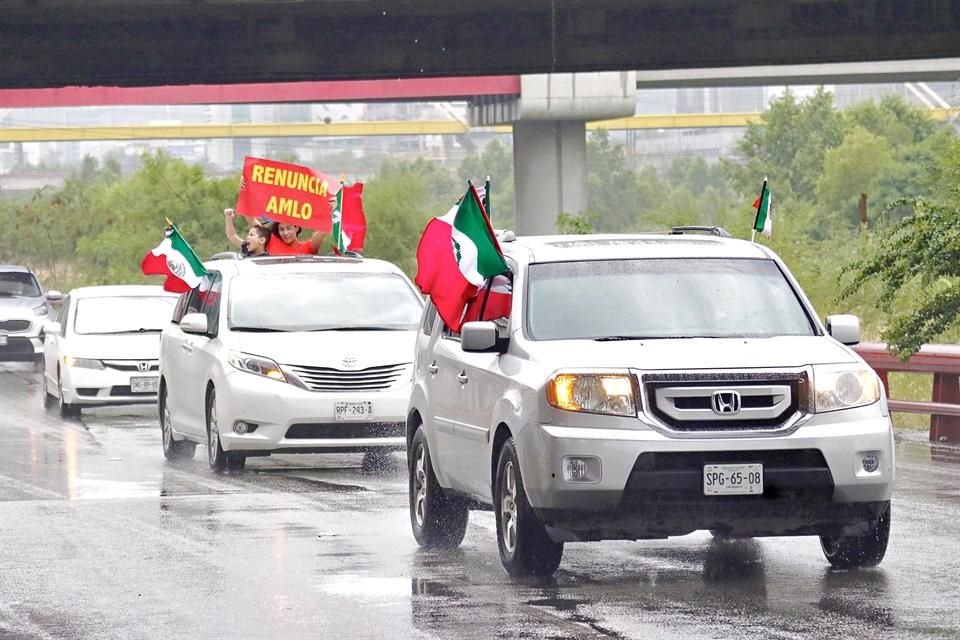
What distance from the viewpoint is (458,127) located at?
164 meters

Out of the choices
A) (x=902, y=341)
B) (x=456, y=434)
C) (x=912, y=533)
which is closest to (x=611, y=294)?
(x=456, y=434)

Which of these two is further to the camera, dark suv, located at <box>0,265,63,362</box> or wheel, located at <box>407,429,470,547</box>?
dark suv, located at <box>0,265,63,362</box>

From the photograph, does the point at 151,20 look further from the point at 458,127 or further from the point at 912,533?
the point at 458,127

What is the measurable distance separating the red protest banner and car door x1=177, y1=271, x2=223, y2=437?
15.6ft

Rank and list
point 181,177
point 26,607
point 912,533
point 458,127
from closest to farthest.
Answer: point 26,607
point 912,533
point 181,177
point 458,127

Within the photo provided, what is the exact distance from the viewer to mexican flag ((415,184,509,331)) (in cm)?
1162

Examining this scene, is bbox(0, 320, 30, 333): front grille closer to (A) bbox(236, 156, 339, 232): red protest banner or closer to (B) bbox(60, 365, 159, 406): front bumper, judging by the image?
(B) bbox(60, 365, 159, 406): front bumper

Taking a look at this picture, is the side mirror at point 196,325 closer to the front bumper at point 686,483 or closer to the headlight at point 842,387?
the front bumper at point 686,483

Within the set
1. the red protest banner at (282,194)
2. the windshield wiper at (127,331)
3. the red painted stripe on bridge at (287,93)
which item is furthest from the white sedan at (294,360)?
the red painted stripe on bridge at (287,93)

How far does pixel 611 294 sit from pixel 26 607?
3.38 m

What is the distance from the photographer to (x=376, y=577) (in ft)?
34.6

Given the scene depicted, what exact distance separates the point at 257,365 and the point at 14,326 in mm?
17339

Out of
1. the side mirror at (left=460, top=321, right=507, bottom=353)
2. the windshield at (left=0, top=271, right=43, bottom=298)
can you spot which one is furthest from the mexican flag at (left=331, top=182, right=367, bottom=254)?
the side mirror at (left=460, top=321, right=507, bottom=353)

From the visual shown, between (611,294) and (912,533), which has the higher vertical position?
(611,294)
